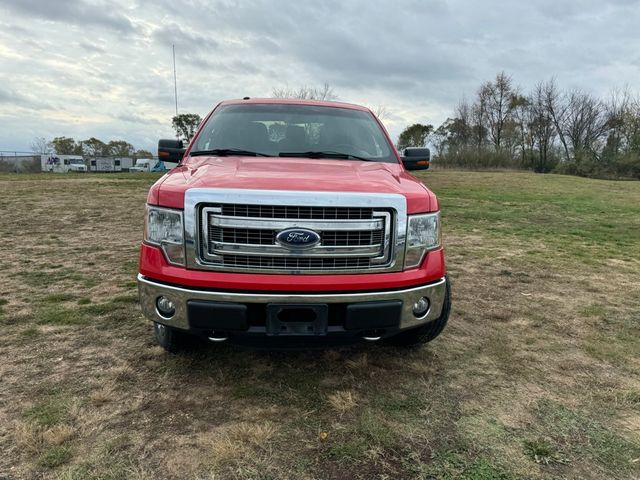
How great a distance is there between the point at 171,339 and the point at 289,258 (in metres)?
1.13

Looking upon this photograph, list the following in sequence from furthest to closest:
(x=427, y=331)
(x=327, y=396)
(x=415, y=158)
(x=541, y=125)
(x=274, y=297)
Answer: (x=541, y=125) < (x=415, y=158) < (x=427, y=331) < (x=327, y=396) < (x=274, y=297)

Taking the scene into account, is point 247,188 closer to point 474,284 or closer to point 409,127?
point 474,284

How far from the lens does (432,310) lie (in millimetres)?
2684

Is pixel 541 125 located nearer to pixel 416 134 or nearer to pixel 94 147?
pixel 416 134

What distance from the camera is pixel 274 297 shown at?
238cm

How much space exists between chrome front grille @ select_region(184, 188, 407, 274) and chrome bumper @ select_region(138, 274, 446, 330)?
0.48ft

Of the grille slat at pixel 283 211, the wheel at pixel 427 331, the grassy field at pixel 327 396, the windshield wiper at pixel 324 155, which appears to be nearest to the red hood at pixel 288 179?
the grille slat at pixel 283 211

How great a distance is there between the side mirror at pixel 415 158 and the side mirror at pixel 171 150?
2.07m

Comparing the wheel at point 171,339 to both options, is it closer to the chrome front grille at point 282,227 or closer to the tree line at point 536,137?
the chrome front grille at point 282,227

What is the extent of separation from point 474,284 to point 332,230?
328cm

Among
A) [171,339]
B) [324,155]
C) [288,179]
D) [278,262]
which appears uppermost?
[324,155]

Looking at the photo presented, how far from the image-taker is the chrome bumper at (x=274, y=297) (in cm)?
239

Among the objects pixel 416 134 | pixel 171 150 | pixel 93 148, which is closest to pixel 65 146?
pixel 93 148

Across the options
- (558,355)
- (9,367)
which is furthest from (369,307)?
(9,367)
